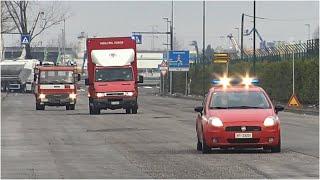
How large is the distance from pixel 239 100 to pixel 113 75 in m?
23.8

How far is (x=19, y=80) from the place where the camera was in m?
97.1

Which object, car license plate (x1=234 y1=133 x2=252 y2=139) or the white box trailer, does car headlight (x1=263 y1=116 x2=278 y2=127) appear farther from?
the white box trailer

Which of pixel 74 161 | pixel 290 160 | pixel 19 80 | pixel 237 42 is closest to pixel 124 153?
pixel 74 161

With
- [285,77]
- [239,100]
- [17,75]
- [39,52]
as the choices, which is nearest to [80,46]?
[39,52]

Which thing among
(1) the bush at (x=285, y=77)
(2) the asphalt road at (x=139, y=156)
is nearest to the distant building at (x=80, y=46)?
(1) the bush at (x=285, y=77)

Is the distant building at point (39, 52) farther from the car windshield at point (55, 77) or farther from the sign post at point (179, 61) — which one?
the car windshield at point (55, 77)

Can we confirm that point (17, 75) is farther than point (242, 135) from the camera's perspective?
Yes

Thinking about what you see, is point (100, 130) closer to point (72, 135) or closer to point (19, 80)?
point (72, 135)

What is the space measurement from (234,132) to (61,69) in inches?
1274

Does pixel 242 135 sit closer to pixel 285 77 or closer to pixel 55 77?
pixel 55 77

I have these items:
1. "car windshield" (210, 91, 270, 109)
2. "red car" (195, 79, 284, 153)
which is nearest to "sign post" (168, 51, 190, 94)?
"car windshield" (210, 91, 270, 109)

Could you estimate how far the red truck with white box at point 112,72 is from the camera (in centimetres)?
4422

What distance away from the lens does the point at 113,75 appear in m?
44.5

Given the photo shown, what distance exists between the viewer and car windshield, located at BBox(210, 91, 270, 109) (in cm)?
2077
